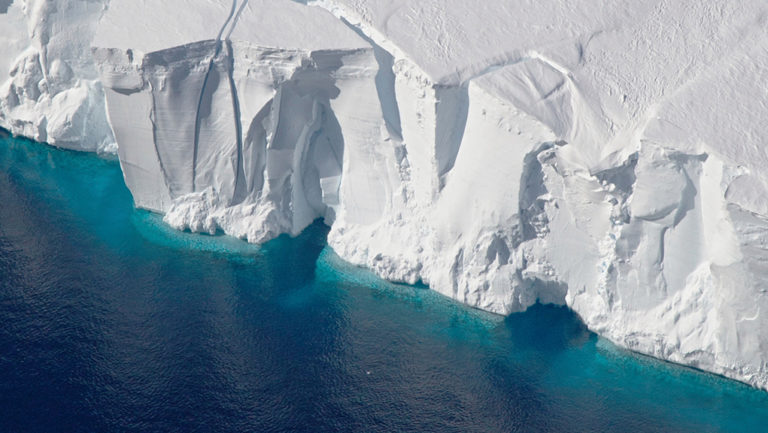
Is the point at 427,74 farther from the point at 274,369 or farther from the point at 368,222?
the point at 274,369

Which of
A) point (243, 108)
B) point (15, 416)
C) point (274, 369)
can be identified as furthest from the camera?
point (243, 108)

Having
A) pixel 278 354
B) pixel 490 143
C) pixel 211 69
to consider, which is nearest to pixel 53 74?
pixel 211 69

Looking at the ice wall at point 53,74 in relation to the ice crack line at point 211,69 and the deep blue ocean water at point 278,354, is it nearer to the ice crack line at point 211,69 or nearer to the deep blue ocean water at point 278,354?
the deep blue ocean water at point 278,354

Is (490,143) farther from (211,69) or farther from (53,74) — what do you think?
(53,74)

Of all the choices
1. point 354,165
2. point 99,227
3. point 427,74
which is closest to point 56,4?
point 99,227

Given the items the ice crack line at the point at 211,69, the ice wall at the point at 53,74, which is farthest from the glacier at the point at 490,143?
the ice wall at the point at 53,74
